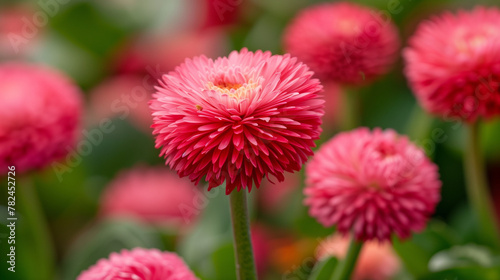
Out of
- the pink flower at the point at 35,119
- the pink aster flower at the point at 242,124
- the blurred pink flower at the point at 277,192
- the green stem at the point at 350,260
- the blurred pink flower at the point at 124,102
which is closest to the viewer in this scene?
the pink aster flower at the point at 242,124

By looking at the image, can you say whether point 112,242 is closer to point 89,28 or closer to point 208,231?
point 208,231

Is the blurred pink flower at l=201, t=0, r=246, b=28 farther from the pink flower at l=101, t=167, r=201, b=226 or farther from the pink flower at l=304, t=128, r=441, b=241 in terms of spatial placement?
the pink flower at l=304, t=128, r=441, b=241

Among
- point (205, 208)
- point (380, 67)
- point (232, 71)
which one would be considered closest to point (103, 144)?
point (205, 208)

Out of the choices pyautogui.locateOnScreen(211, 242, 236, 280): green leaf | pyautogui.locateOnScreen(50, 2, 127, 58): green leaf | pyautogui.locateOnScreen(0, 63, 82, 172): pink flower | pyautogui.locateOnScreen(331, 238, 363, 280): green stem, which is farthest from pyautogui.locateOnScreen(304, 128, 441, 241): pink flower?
pyautogui.locateOnScreen(50, 2, 127, 58): green leaf

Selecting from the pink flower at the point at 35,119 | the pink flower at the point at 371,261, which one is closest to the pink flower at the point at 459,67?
the pink flower at the point at 371,261

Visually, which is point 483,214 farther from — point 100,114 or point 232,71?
point 100,114

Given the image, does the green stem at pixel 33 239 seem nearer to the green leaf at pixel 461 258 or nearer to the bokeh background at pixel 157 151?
the bokeh background at pixel 157 151
